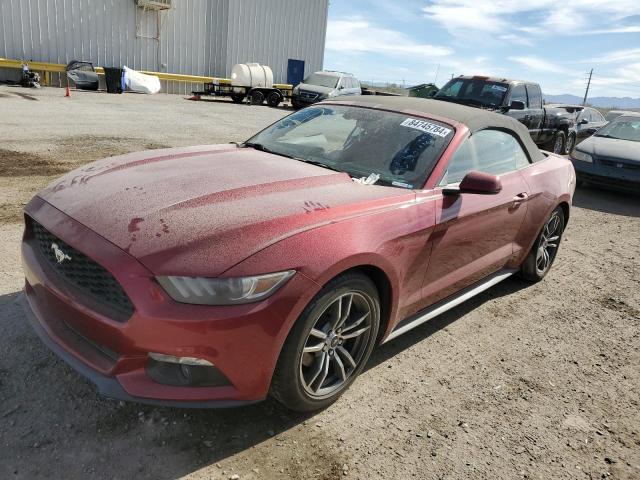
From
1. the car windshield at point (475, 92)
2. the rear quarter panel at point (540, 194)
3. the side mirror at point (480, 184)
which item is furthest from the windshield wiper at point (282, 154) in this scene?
the car windshield at point (475, 92)

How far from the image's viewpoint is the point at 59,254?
8.03 ft

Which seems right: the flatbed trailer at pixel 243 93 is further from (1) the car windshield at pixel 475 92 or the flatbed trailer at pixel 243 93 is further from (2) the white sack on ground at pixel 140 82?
(1) the car windshield at pixel 475 92

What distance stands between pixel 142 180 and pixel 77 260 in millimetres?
704

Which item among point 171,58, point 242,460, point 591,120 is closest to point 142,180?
point 242,460

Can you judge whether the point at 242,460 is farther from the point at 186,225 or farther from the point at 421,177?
the point at 421,177

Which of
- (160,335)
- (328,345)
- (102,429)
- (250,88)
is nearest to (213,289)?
(160,335)

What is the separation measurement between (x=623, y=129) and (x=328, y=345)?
10512mm

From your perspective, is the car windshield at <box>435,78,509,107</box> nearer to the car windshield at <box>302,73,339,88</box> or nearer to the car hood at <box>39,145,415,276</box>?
the car hood at <box>39,145,415,276</box>

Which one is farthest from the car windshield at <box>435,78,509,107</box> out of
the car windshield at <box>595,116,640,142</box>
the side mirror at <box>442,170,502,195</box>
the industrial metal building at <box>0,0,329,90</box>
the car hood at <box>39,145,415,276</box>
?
the industrial metal building at <box>0,0,329,90</box>

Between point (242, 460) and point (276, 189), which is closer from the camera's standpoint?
point (242, 460)

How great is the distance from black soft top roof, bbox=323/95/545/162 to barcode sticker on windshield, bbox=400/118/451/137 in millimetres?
111

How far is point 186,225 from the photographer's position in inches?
92.4

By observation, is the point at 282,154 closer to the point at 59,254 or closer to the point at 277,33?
the point at 59,254

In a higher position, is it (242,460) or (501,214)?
(501,214)
